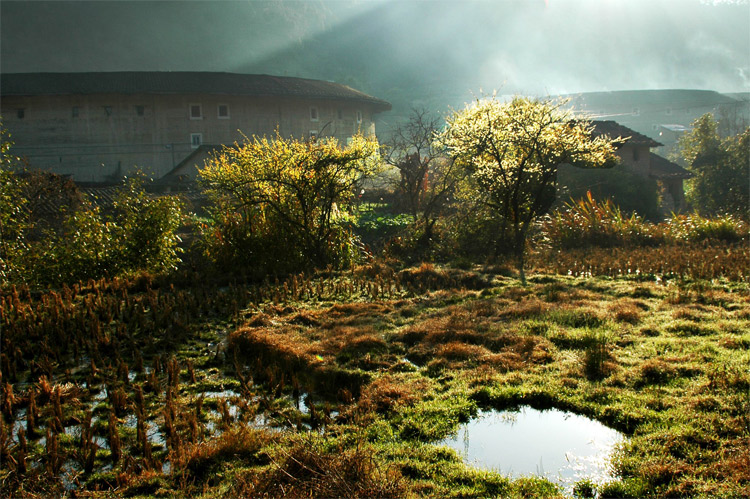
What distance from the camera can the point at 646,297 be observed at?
9062 millimetres

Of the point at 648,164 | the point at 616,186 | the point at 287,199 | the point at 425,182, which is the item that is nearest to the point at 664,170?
the point at 648,164

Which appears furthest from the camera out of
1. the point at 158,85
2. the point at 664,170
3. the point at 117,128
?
the point at 158,85

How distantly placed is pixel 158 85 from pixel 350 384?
4218 centimetres

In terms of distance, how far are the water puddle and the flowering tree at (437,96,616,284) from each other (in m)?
8.01

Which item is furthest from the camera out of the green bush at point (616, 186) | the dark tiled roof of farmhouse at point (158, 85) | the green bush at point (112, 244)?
the dark tiled roof of farmhouse at point (158, 85)

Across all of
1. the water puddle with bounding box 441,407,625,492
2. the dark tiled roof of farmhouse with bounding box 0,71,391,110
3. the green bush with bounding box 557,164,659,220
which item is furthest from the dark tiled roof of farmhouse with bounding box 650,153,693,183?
the water puddle with bounding box 441,407,625,492

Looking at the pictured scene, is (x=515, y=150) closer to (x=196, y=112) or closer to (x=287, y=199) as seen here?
(x=287, y=199)

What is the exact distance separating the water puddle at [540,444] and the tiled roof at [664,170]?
33267 mm

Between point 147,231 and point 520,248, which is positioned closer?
point 147,231

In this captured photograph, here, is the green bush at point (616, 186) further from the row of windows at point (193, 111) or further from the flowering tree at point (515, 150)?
the row of windows at point (193, 111)

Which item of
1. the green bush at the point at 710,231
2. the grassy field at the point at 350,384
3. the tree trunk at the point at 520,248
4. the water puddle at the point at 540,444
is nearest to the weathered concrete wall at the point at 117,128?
the green bush at the point at 710,231

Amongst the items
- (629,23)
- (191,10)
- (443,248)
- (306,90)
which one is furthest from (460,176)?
(629,23)

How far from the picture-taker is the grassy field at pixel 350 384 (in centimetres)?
388

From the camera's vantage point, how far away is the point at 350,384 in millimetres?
5820
